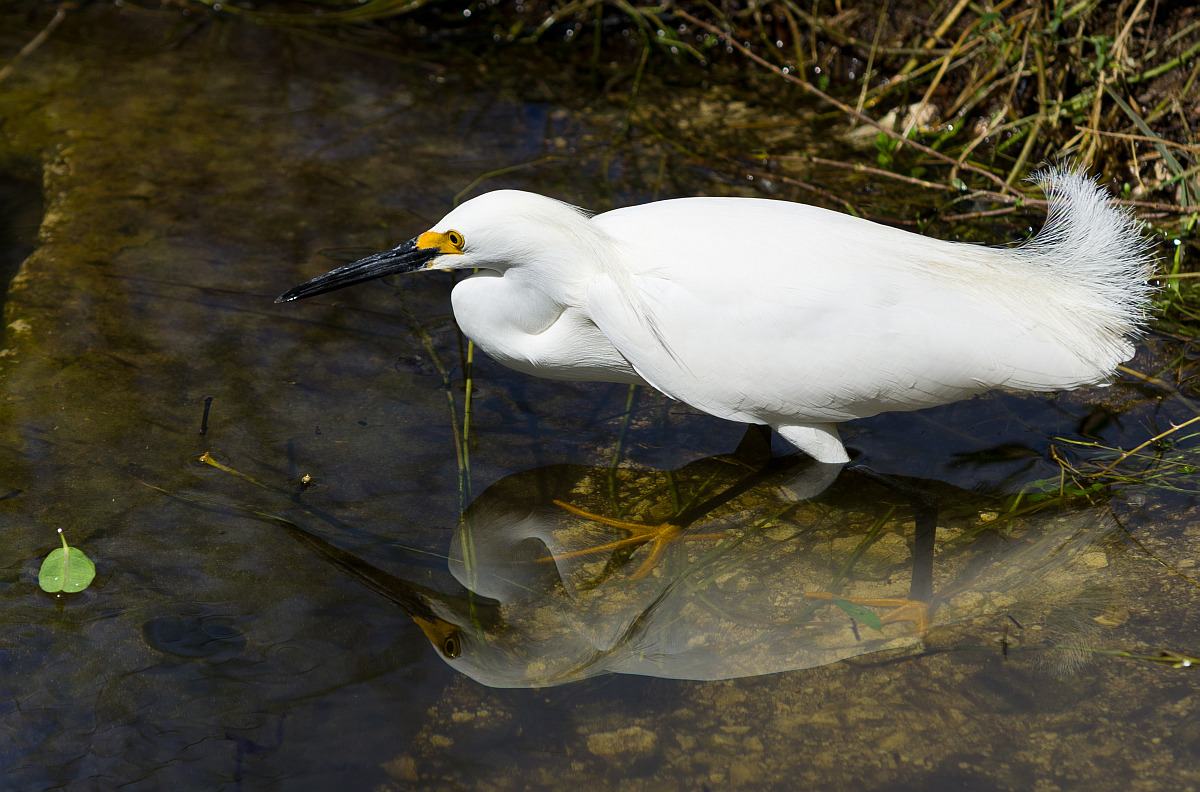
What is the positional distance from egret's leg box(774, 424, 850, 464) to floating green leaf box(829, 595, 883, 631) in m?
0.46

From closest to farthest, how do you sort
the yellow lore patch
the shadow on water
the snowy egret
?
the snowy egret < the yellow lore patch < the shadow on water

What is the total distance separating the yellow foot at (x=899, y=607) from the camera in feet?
8.10

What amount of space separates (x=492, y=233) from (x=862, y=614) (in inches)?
57.6

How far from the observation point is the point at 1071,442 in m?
2.99

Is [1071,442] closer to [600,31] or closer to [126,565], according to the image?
[126,565]

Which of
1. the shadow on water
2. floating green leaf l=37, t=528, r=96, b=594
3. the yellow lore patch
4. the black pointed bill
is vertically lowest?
floating green leaf l=37, t=528, r=96, b=594

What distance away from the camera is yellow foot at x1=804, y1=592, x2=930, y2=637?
2.47m

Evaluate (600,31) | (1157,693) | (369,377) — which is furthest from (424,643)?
(600,31)

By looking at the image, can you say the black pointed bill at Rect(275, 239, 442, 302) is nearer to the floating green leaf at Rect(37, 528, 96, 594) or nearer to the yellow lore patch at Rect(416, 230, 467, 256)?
the yellow lore patch at Rect(416, 230, 467, 256)

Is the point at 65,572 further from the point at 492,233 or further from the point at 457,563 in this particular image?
the point at 492,233

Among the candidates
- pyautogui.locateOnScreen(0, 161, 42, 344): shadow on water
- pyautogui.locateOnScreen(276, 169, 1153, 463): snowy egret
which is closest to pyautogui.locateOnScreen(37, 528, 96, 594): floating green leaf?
pyautogui.locateOnScreen(276, 169, 1153, 463): snowy egret

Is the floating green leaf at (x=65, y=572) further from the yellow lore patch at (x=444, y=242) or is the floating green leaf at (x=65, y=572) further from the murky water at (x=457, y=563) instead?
the yellow lore patch at (x=444, y=242)

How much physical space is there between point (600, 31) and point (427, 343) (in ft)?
8.63

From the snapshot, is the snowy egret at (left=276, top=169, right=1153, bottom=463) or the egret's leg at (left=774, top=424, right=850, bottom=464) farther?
the egret's leg at (left=774, top=424, right=850, bottom=464)
